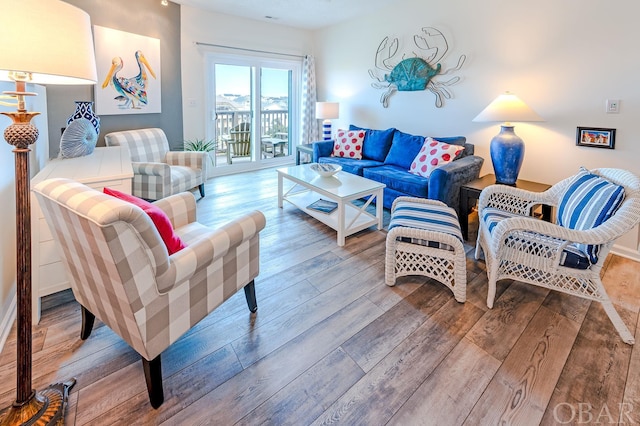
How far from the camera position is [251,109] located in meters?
5.63

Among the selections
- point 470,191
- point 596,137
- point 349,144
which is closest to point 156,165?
point 349,144

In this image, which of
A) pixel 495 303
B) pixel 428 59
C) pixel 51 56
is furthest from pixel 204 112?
pixel 495 303

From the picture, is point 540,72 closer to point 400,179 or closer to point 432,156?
point 432,156

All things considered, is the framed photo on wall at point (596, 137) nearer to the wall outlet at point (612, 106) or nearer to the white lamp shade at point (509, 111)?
the wall outlet at point (612, 106)

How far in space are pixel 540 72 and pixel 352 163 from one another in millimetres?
2134

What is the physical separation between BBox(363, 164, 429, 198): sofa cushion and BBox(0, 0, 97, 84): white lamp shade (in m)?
2.91

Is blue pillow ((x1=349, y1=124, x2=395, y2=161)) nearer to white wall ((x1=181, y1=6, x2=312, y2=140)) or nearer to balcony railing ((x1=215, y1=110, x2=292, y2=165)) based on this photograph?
balcony railing ((x1=215, y1=110, x2=292, y2=165))

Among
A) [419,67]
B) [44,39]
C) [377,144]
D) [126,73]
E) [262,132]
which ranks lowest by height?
[377,144]

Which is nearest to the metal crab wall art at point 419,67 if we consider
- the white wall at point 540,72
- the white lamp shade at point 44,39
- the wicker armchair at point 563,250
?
the white wall at point 540,72

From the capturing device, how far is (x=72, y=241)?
4.40 ft

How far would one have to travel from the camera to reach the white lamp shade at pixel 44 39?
0.96 meters

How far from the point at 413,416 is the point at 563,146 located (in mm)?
3055

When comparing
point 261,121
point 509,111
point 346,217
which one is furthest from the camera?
point 261,121

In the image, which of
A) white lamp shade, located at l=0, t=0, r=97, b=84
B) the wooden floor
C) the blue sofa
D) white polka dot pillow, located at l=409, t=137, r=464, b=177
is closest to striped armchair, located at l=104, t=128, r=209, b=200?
the wooden floor
